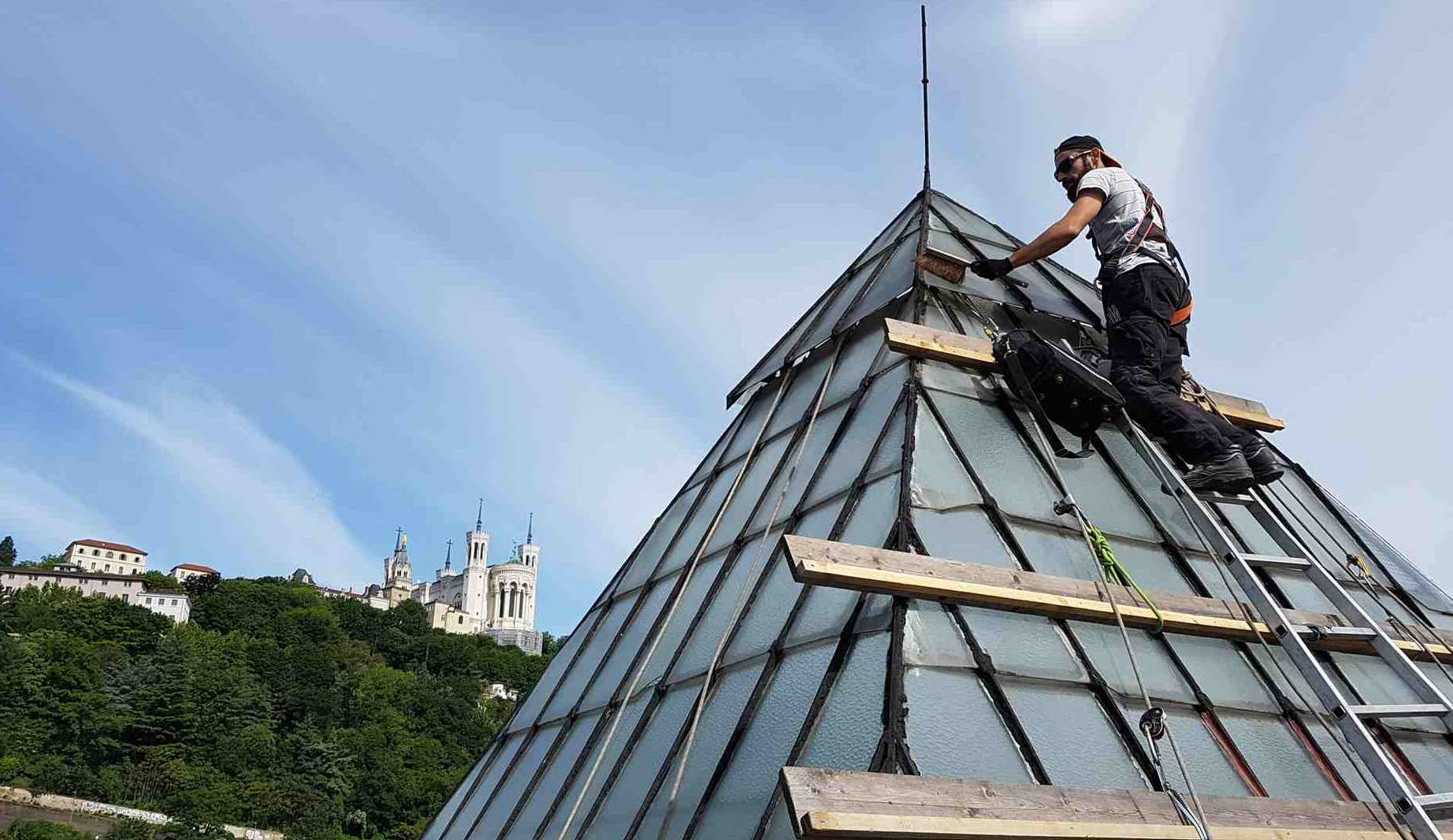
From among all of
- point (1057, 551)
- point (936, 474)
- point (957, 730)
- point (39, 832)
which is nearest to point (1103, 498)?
point (1057, 551)

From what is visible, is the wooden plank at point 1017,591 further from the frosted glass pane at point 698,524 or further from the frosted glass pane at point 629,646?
the frosted glass pane at point 698,524

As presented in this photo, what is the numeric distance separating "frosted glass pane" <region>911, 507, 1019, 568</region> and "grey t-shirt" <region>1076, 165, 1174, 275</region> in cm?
251

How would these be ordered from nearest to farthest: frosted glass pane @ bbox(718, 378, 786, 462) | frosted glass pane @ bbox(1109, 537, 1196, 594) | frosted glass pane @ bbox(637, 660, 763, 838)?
frosted glass pane @ bbox(637, 660, 763, 838), frosted glass pane @ bbox(1109, 537, 1196, 594), frosted glass pane @ bbox(718, 378, 786, 462)

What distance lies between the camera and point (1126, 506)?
6.46 m

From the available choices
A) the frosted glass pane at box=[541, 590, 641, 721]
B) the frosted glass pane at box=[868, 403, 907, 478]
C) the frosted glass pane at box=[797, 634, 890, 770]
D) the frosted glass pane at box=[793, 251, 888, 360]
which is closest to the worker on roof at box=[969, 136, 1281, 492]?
the frosted glass pane at box=[868, 403, 907, 478]

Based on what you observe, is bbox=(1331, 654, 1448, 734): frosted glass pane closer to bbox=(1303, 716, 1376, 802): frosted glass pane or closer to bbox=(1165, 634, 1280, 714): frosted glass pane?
bbox=(1303, 716, 1376, 802): frosted glass pane

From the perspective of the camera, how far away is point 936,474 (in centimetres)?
588

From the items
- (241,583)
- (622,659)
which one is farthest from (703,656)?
(241,583)

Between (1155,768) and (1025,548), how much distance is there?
1403mm

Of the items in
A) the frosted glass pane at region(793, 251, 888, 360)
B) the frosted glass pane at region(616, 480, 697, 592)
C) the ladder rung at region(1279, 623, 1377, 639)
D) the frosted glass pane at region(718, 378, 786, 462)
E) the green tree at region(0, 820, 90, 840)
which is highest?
the green tree at region(0, 820, 90, 840)

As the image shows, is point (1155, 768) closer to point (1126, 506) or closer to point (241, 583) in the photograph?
point (1126, 506)

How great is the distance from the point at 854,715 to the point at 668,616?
10.2 feet

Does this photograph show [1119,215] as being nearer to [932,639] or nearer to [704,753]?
[932,639]

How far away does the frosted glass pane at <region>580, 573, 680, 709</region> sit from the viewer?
7605mm
